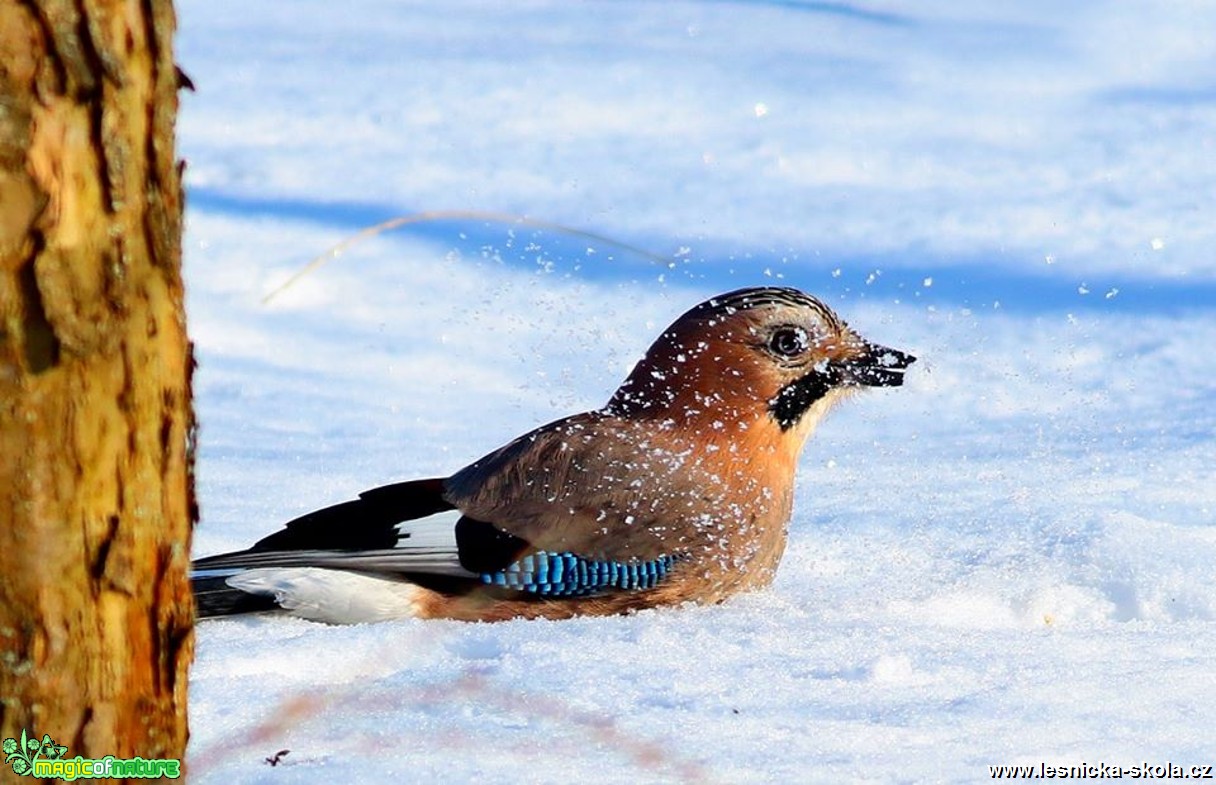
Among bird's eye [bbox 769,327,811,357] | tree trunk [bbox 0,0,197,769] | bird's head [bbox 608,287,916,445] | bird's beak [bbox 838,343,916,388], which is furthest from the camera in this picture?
bird's beak [bbox 838,343,916,388]

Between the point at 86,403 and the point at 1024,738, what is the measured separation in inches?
73.4

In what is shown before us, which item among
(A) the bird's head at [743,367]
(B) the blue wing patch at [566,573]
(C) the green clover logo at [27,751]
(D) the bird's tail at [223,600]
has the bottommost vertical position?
(D) the bird's tail at [223,600]

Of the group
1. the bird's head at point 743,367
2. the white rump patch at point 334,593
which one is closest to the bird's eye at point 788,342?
the bird's head at point 743,367

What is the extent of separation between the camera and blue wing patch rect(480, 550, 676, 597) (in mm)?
4984

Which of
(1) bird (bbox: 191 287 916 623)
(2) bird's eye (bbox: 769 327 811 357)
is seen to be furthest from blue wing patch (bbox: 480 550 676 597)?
(2) bird's eye (bbox: 769 327 811 357)

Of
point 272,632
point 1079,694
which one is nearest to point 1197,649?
point 1079,694

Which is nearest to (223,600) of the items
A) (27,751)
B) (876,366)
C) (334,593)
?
(334,593)

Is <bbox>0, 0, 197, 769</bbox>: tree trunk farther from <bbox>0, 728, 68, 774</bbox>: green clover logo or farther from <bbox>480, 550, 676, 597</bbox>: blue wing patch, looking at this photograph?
<bbox>480, 550, 676, 597</bbox>: blue wing patch

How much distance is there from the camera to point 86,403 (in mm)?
2301

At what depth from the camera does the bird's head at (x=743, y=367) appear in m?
5.31

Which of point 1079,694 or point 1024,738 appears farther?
point 1079,694

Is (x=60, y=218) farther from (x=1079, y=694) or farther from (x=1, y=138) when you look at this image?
(x=1079, y=694)

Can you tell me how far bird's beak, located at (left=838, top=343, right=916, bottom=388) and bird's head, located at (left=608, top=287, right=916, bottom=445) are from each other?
2.4 inches

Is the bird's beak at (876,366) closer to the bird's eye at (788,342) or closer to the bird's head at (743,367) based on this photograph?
the bird's head at (743,367)
